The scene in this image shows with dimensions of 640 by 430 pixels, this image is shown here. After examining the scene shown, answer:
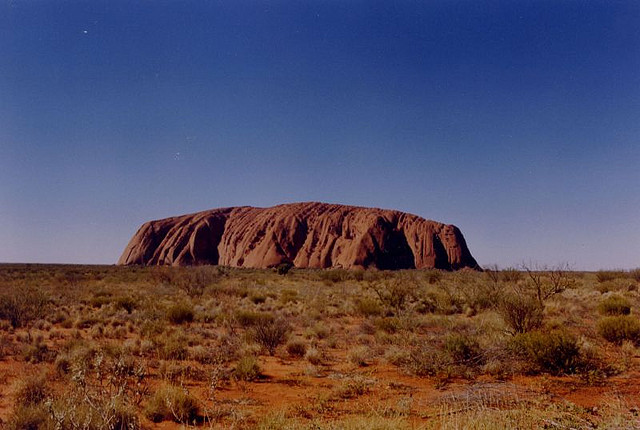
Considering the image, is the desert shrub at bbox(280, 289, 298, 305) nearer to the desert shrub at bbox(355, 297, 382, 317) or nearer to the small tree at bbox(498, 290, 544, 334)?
the desert shrub at bbox(355, 297, 382, 317)

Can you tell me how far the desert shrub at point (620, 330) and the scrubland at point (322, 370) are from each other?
0.02 m

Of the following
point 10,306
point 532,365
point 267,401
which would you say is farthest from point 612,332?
point 10,306

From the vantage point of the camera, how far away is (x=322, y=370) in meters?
7.03

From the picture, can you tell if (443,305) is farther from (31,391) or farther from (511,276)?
(31,391)

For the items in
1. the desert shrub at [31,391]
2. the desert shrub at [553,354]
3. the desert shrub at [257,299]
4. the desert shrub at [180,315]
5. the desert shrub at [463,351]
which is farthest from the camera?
the desert shrub at [257,299]

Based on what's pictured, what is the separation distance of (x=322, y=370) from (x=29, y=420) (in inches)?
174

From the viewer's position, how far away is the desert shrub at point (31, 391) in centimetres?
486

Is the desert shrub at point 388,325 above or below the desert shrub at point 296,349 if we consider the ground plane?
above

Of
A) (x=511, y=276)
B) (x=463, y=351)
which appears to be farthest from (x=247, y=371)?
(x=511, y=276)

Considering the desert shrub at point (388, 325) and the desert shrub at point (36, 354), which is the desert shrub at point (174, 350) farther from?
the desert shrub at point (388, 325)

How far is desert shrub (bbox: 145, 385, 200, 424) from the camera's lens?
466 cm

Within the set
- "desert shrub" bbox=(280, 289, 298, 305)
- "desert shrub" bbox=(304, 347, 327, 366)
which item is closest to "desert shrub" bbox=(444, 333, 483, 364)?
"desert shrub" bbox=(304, 347, 327, 366)

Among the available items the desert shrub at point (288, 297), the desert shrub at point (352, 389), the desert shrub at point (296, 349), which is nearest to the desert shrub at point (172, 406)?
the desert shrub at point (352, 389)

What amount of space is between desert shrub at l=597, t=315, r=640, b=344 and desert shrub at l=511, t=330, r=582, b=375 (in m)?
2.62
